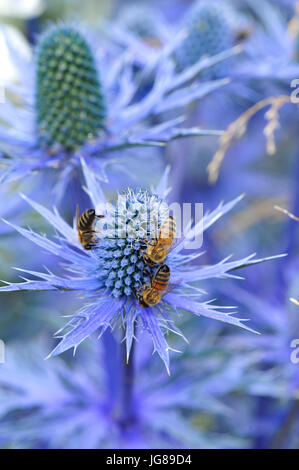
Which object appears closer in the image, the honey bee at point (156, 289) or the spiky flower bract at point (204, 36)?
the honey bee at point (156, 289)

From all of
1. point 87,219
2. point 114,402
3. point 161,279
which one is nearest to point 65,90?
point 87,219

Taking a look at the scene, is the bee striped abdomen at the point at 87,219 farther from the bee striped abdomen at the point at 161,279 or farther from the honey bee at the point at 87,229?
the bee striped abdomen at the point at 161,279

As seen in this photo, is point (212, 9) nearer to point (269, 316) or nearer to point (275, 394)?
point (269, 316)

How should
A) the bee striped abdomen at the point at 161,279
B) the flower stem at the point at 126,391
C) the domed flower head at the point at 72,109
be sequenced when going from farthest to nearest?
the domed flower head at the point at 72,109 < the flower stem at the point at 126,391 < the bee striped abdomen at the point at 161,279

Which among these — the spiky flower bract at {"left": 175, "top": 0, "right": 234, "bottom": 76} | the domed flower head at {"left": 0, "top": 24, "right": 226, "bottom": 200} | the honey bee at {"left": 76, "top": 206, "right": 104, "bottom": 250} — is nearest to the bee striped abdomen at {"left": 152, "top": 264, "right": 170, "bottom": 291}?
the honey bee at {"left": 76, "top": 206, "right": 104, "bottom": 250}

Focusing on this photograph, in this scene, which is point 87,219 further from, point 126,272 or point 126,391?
point 126,391

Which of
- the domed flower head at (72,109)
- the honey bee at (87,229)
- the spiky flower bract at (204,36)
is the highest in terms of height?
the spiky flower bract at (204,36)

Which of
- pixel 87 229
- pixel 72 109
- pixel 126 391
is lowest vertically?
pixel 126 391

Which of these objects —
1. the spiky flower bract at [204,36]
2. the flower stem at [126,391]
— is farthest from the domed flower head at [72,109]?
the flower stem at [126,391]
